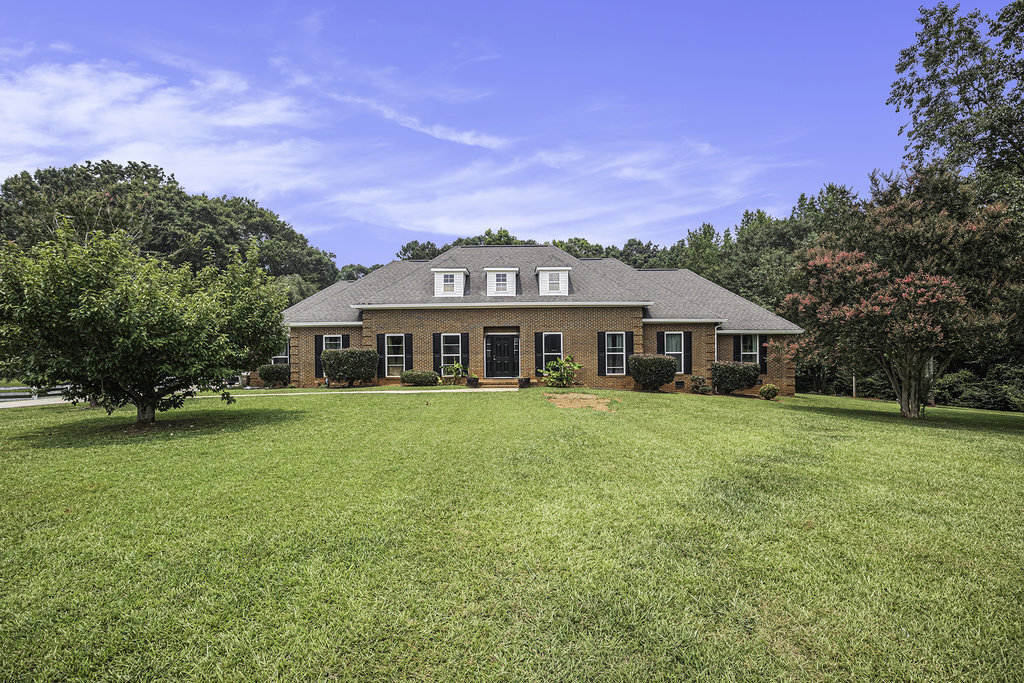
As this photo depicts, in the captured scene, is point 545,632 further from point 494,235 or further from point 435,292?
point 494,235

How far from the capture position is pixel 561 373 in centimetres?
1980

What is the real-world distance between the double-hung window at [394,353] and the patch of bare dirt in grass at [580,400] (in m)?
8.59

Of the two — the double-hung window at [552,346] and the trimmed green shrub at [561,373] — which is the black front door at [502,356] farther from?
the trimmed green shrub at [561,373]

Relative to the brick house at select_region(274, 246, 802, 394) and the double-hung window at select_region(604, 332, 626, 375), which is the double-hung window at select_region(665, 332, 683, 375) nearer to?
the brick house at select_region(274, 246, 802, 394)

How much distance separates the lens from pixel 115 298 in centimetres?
913

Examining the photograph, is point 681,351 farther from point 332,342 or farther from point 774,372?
point 332,342

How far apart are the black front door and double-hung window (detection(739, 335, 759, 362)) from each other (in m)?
10.5

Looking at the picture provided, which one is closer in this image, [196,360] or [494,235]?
[196,360]

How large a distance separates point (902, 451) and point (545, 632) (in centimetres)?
890

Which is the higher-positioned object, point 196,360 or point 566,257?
point 566,257

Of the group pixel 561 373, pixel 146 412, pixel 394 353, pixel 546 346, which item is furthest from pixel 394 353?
pixel 146 412

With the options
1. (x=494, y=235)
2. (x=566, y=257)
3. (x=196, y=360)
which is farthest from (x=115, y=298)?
(x=494, y=235)

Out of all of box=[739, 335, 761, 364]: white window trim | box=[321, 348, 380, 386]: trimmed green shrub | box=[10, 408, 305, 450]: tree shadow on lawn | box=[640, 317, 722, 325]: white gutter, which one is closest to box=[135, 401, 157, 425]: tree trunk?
box=[10, 408, 305, 450]: tree shadow on lawn

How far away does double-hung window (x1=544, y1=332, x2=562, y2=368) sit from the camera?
69.9 ft
